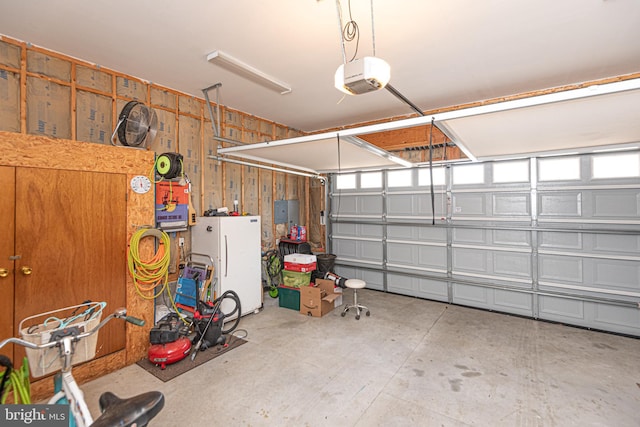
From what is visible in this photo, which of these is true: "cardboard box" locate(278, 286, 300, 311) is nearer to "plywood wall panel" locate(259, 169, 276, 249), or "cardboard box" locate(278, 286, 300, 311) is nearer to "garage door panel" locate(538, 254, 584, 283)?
"plywood wall panel" locate(259, 169, 276, 249)

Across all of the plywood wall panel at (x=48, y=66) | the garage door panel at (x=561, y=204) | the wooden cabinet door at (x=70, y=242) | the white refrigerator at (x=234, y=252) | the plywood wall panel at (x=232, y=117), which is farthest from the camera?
the plywood wall panel at (x=232, y=117)

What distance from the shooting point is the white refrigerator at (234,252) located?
13.7 ft

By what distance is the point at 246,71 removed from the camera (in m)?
3.46

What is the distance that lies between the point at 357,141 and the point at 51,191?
9.85 ft

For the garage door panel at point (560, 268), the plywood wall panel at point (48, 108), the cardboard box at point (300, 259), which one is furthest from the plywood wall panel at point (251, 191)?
the garage door panel at point (560, 268)

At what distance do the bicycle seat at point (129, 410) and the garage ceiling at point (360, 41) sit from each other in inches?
110

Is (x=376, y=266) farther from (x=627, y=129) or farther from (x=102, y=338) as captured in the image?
(x=102, y=338)

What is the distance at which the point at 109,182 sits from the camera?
3.08 m

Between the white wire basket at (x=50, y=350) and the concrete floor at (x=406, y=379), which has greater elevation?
the white wire basket at (x=50, y=350)

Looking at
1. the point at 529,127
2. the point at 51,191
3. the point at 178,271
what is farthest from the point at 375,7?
the point at 178,271

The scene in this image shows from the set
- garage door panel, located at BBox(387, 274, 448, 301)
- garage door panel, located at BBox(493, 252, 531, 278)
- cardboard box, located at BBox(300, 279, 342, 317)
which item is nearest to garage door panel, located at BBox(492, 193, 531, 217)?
garage door panel, located at BBox(493, 252, 531, 278)

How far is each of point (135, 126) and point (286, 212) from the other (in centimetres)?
327

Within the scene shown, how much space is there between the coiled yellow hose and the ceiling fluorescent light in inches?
79.2

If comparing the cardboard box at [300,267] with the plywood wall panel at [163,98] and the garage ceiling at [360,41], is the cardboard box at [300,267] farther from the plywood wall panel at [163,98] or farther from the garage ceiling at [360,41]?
the plywood wall panel at [163,98]
